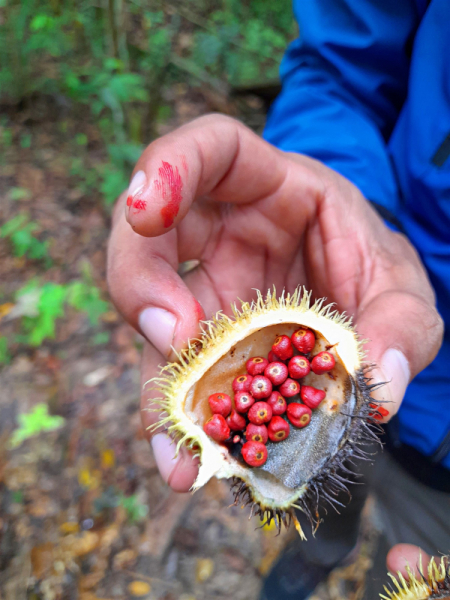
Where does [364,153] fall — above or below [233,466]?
above

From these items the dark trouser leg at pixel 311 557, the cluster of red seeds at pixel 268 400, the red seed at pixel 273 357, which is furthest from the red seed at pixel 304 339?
the dark trouser leg at pixel 311 557

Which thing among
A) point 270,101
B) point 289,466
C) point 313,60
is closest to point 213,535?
point 289,466

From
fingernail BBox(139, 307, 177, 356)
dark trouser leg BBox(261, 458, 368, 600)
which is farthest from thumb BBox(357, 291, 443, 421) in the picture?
dark trouser leg BBox(261, 458, 368, 600)

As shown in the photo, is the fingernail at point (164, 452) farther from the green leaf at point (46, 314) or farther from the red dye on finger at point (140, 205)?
the green leaf at point (46, 314)

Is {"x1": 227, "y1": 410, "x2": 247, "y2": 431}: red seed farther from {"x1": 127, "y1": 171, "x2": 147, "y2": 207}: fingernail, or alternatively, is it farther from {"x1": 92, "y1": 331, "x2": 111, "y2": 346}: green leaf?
{"x1": 92, "y1": 331, "x2": 111, "y2": 346}: green leaf

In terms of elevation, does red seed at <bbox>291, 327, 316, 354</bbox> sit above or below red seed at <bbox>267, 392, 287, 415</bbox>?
above

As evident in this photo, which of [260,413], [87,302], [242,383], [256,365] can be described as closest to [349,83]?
[256,365]

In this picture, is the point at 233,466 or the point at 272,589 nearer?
the point at 233,466

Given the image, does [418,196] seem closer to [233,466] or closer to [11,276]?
[233,466]
